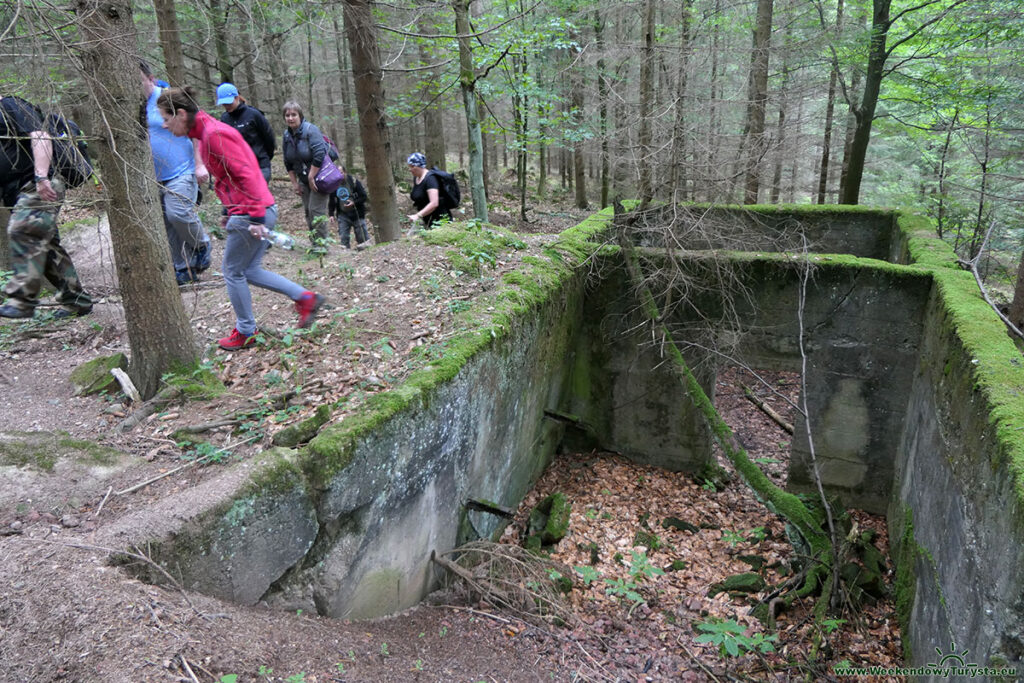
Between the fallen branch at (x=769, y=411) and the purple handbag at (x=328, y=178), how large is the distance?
7023 millimetres

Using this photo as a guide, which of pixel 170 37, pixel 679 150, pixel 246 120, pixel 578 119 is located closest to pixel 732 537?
pixel 679 150

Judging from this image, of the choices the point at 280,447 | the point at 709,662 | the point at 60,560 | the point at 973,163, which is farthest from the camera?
the point at 973,163

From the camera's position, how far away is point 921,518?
5488 mm

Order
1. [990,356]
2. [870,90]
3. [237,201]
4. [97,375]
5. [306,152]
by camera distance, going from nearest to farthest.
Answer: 1. [990,356]
2. [237,201]
3. [97,375]
4. [306,152]
5. [870,90]

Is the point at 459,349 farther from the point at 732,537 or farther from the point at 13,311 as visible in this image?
the point at 732,537

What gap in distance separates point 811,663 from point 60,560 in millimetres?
5274

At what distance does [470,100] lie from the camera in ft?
26.5

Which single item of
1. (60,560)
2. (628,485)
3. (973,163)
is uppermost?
(973,163)

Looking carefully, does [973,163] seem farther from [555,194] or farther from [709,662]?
[709,662]

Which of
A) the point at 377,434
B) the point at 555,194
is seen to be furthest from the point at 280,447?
the point at 555,194

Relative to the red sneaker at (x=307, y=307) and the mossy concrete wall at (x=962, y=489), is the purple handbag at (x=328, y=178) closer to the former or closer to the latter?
the red sneaker at (x=307, y=307)

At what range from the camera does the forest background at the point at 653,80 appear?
5891 mm

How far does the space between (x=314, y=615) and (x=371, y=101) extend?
18.4 feet

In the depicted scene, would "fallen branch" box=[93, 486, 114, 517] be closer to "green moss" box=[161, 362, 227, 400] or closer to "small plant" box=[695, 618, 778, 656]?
"green moss" box=[161, 362, 227, 400]
